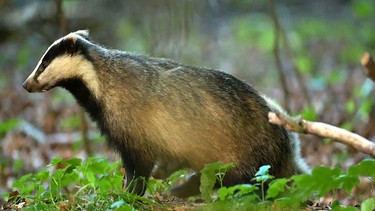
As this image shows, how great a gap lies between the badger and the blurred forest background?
6.61 ft

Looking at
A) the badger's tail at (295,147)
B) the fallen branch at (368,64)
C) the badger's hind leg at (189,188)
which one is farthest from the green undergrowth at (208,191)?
the fallen branch at (368,64)

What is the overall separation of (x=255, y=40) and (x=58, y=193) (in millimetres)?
13522

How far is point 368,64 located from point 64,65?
8.51 feet

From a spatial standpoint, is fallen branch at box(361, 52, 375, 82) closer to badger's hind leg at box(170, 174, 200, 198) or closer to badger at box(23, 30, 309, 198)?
badger at box(23, 30, 309, 198)

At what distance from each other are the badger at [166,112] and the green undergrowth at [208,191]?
243 mm

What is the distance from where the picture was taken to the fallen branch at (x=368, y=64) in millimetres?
5664

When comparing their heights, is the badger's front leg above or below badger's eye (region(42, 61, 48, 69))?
below

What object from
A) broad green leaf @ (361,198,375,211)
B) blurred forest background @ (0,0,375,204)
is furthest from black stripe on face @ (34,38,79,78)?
broad green leaf @ (361,198,375,211)

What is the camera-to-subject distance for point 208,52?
17.6 meters

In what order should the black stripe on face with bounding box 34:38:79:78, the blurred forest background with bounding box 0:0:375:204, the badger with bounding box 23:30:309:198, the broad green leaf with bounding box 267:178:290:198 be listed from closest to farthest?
the broad green leaf with bounding box 267:178:290:198 → the badger with bounding box 23:30:309:198 → the black stripe on face with bounding box 34:38:79:78 → the blurred forest background with bounding box 0:0:375:204

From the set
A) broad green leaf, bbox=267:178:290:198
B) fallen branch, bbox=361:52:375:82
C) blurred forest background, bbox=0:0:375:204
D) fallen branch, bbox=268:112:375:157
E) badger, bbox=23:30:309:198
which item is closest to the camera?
fallen branch, bbox=268:112:375:157

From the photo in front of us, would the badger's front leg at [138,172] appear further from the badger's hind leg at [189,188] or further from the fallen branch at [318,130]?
the fallen branch at [318,130]

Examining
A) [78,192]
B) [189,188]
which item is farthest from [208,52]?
[78,192]

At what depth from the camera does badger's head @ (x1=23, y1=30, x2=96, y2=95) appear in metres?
6.52
